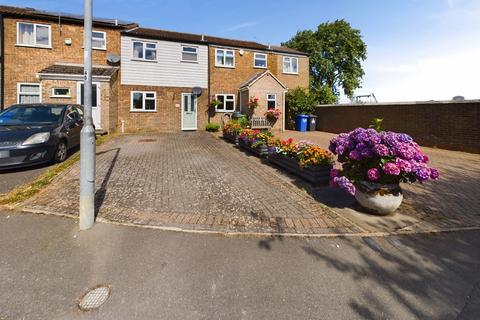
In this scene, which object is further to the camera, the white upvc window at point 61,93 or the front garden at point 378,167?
the white upvc window at point 61,93

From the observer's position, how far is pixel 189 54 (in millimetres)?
18922

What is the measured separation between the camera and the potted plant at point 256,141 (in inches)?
369

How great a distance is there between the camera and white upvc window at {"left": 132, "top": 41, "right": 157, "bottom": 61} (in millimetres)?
17516

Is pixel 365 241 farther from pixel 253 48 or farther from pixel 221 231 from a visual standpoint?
pixel 253 48

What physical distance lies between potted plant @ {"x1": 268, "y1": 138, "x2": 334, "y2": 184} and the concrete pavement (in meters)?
2.51

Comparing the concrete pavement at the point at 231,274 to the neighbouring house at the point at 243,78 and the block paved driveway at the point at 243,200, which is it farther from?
the neighbouring house at the point at 243,78

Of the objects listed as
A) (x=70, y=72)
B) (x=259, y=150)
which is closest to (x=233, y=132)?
(x=259, y=150)

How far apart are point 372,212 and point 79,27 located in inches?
752

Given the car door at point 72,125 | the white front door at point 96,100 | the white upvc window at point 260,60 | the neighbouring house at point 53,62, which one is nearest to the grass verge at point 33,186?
the car door at point 72,125

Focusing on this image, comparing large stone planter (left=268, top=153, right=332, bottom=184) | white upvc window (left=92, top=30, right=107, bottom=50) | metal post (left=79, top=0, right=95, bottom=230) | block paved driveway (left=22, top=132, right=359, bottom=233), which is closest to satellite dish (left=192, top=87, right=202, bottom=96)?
white upvc window (left=92, top=30, right=107, bottom=50)

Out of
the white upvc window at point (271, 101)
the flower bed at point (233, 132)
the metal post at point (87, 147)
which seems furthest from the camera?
the white upvc window at point (271, 101)

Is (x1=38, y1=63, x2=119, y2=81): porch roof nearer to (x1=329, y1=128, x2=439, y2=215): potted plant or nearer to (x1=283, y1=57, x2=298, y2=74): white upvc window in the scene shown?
(x1=283, y1=57, x2=298, y2=74): white upvc window

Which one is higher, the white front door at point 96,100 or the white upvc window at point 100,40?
the white upvc window at point 100,40

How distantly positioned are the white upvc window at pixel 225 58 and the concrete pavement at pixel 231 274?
17.4 metres
